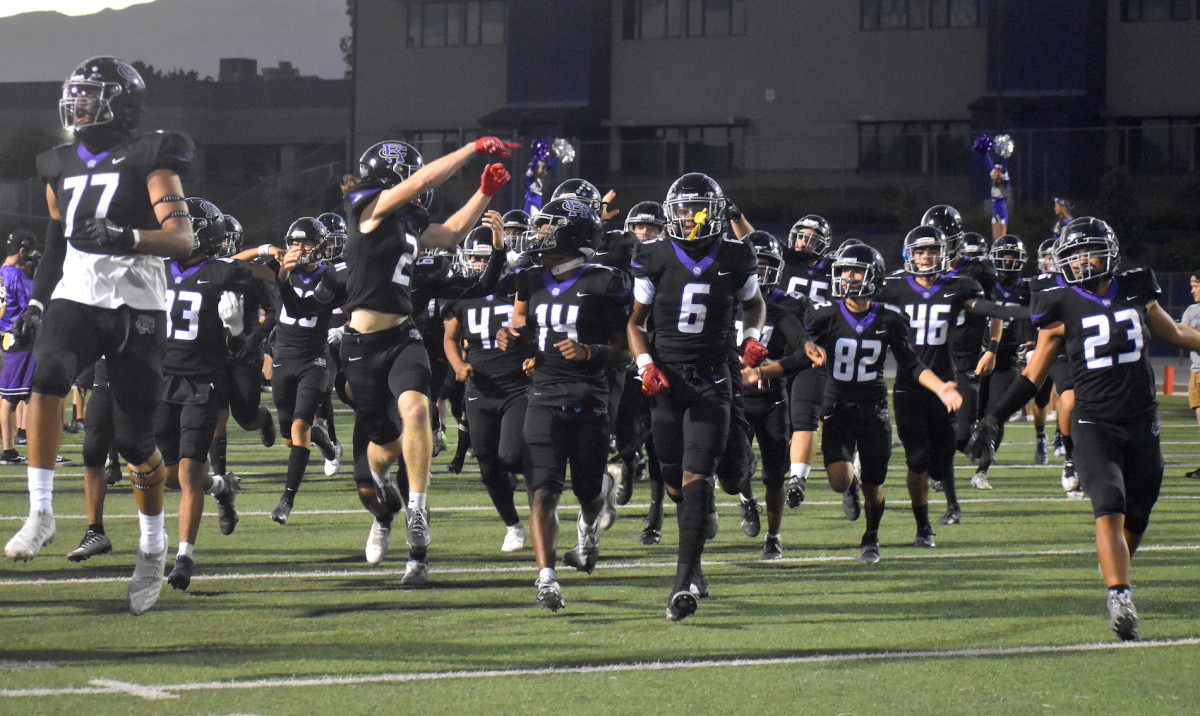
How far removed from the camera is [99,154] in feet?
23.1

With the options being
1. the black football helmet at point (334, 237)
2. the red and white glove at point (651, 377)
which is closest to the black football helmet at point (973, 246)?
the black football helmet at point (334, 237)

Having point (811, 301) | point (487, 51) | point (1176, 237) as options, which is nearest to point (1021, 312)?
point (811, 301)

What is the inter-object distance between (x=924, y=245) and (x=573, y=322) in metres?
4.25

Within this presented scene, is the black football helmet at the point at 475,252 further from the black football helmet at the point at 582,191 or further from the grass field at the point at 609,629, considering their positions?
the grass field at the point at 609,629

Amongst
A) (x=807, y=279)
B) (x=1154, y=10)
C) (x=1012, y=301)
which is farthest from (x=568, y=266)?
(x=1154, y=10)

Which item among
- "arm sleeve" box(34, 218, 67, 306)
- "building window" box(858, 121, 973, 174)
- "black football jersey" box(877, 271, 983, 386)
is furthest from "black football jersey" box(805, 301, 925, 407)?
Result: "building window" box(858, 121, 973, 174)

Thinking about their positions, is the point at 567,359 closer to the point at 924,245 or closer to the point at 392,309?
the point at 392,309

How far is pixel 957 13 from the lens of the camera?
138 feet

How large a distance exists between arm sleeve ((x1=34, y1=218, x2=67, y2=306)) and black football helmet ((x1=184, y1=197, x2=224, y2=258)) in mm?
2096

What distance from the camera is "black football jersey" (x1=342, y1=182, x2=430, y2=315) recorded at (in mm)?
8234

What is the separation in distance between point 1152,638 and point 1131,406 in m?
1.01

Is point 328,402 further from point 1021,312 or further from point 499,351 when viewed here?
point 1021,312

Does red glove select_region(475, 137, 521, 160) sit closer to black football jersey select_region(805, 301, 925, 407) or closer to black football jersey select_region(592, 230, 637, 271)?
black football jersey select_region(592, 230, 637, 271)

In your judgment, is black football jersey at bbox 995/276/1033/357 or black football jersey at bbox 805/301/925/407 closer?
black football jersey at bbox 805/301/925/407
